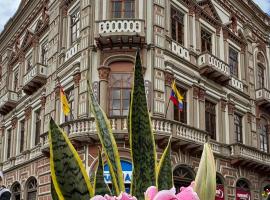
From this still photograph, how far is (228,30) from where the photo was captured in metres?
19.5

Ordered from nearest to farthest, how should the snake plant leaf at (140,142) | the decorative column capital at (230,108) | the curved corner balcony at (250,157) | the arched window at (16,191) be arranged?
the snake plant leaf at (140,142) → the curved corner balcony at (250,157) → the decorative column capital at (230,108) → the arched window at (16,191)

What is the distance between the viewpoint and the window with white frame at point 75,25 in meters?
16.5

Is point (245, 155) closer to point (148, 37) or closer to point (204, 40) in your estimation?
point (204, 40)

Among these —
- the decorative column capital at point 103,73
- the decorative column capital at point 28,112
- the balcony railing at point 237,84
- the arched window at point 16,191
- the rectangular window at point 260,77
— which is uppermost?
the rectangular window at point 260,77

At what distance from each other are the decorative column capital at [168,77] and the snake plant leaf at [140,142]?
12.3m

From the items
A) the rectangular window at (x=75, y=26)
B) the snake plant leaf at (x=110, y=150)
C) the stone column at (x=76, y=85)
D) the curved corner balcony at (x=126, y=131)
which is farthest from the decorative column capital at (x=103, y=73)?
the snake plant leaf at (x=110, y=150)

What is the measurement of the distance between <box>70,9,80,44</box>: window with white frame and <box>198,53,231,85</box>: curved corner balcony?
4.41 m

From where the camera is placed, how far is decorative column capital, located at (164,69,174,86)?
1501cm

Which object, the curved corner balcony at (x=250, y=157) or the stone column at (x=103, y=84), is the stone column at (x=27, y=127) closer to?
the stone column at (x=103, y=84)

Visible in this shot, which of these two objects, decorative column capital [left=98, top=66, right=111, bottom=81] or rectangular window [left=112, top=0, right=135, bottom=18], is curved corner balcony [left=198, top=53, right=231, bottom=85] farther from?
decorative column capital [left=98, top=66, right=111, bottom=81]

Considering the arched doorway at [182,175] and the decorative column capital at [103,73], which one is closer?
the decorative column capital at [103,73]

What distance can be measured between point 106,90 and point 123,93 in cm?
53

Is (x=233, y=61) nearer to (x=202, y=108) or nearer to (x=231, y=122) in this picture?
(x=231, y=122)

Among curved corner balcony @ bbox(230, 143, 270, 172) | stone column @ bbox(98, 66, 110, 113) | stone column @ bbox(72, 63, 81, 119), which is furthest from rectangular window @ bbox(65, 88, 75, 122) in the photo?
curved corner balcony @ bbox(230, 143, 270, 172)
